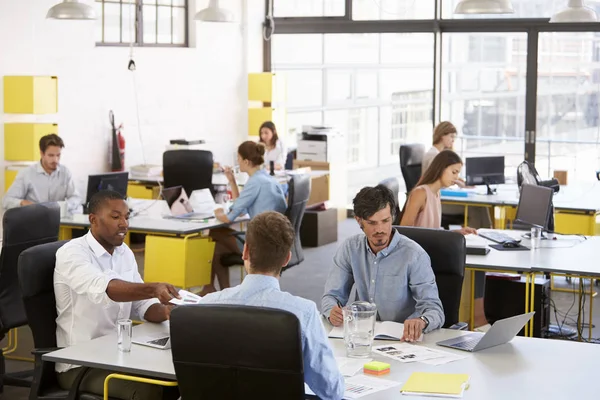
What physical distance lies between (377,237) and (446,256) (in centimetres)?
41

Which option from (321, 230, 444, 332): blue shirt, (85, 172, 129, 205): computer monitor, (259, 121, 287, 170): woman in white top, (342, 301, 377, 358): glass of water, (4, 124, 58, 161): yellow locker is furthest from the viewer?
(259, 121, 287, 170): woman in white top

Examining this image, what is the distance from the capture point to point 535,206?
6609mm

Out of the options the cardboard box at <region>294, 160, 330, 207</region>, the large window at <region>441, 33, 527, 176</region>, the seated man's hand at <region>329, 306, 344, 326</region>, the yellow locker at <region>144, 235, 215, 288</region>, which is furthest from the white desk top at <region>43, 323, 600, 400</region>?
the large window at <region>441, 33, 527, 176</region>

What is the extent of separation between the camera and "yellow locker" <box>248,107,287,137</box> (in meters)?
12.0

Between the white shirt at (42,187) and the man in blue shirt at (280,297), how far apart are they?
4.80 meters

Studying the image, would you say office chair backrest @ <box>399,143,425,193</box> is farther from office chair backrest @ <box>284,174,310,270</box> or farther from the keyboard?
the keyboard

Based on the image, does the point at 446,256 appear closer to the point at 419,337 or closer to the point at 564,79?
the point at 419,337

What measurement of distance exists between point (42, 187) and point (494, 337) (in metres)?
5.08

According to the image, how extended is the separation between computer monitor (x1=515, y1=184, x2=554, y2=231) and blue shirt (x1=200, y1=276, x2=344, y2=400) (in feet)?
11.9

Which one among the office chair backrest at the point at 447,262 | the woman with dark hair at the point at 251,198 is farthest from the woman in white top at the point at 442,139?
the office chair backrest at the point at 447,262

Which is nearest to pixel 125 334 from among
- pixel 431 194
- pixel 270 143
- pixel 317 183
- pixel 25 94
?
pixel 431 194

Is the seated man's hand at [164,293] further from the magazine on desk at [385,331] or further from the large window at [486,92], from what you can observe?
the large window at [486,92]

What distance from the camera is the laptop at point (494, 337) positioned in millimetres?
3649

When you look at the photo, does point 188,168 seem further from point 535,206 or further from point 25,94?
point 535,206
